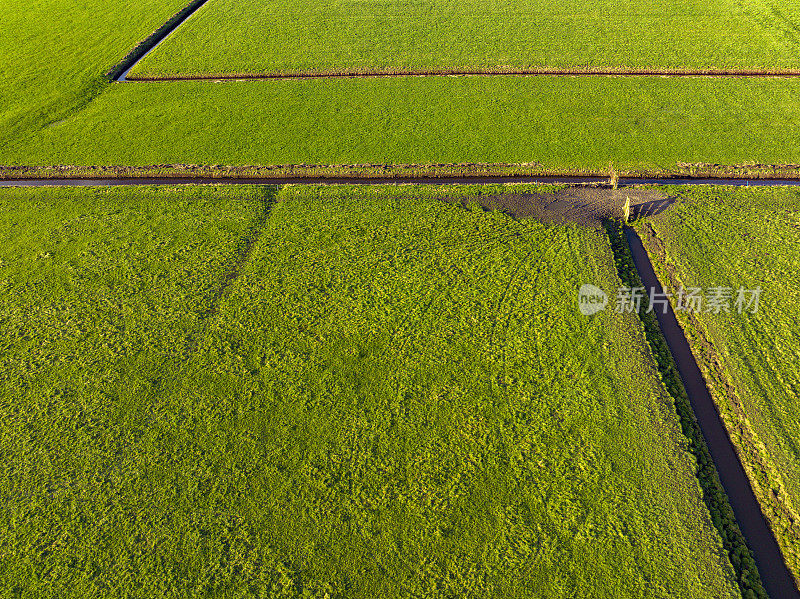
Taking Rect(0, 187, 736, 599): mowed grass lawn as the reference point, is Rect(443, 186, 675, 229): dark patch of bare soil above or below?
above

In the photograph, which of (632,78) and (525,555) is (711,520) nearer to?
(525,555)

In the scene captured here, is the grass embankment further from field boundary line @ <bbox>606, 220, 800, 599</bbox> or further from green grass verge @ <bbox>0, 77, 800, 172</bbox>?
field boundary line @ <bbox>606, 220, 800, 599</bbox>

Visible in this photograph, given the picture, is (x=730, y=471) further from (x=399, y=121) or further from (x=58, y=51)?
(x=58, y=51)

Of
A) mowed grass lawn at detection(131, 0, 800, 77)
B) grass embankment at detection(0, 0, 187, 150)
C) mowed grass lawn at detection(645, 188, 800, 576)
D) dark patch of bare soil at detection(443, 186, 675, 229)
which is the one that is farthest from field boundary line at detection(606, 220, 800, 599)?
grass embankment at detection(0, 0, 187, 150)

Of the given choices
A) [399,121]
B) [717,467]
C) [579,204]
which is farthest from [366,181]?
[717,467]

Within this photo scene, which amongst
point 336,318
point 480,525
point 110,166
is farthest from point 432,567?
point 110,166

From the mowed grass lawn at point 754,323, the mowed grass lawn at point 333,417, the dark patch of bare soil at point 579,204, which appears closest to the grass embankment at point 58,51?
the mowed grass lawn at point 333,417
